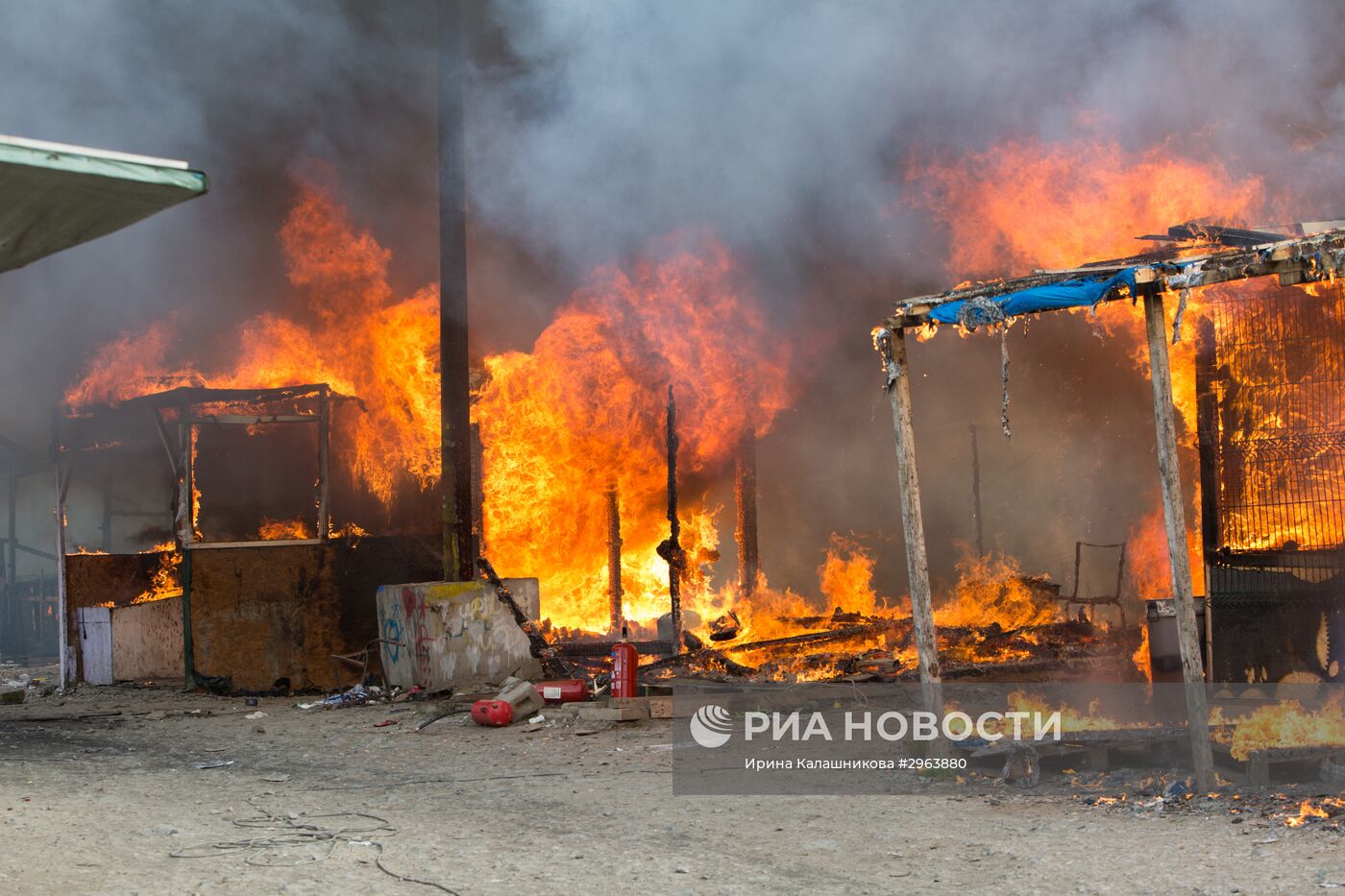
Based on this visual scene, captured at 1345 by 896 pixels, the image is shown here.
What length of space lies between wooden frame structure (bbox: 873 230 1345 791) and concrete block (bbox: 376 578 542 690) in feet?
21.7

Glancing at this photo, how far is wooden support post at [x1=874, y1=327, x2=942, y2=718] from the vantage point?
8109mm

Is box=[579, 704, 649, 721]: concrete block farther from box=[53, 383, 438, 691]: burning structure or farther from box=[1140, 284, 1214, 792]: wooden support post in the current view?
box=[1140, 284, 1214, 792]: wooden support post

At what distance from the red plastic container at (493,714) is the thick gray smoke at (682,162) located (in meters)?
10.2

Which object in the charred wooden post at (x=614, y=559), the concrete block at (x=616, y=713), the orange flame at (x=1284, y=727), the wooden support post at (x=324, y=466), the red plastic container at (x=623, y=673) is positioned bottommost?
the concrete block at (x=616, y=713)

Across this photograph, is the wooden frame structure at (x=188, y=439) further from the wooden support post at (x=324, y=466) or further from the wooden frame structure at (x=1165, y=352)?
the wooden frame structure at (x=1165, y=352)

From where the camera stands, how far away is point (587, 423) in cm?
1880

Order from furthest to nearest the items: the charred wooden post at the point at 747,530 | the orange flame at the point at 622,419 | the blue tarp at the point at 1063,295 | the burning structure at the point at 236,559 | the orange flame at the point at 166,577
→ 1. the charred wooden post at the point at 747,530
2. the orange flame at the point at 622,419
3. the orange flame at the point at 166,577
4. the burning structure at the point at 236,559
5. the blue tarp at the point at 1063,295

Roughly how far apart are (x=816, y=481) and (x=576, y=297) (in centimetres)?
608

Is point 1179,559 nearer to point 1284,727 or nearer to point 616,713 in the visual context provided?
point 1284,727

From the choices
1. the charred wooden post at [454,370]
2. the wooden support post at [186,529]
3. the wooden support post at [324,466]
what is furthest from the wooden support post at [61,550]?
the charred wooden post at [454,370]

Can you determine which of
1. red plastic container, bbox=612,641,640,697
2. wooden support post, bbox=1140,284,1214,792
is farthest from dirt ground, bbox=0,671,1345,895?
red plastic container, bbox=612,641,640,697

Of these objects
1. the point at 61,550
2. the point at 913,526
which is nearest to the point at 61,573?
the point at 61,550

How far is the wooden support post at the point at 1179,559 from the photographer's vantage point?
6988 mm

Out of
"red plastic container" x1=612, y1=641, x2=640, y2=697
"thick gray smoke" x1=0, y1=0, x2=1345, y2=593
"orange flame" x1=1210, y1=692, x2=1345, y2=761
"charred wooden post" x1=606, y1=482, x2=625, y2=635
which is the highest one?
"thick gray smoke" x1=0, y1=0, x2=1345, y2=593
